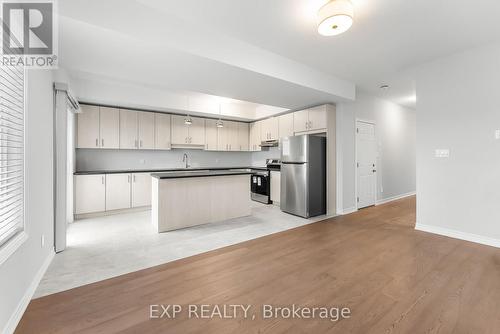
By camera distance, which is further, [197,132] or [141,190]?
[197,132]

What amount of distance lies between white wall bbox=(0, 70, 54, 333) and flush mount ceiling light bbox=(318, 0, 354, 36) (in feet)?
8.96

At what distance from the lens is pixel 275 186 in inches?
222

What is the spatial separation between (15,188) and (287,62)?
3390 millimetres

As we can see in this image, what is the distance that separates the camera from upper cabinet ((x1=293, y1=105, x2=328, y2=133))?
459 centimetres

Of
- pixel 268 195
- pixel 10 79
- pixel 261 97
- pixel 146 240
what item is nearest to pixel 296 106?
pixel 261 97

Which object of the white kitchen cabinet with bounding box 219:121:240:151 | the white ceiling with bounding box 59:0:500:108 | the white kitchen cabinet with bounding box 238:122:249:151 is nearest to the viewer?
the white ceiling with bounding box 59:0:500:108

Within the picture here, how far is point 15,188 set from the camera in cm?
168

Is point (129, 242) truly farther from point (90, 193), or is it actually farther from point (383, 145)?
point (383, 145)

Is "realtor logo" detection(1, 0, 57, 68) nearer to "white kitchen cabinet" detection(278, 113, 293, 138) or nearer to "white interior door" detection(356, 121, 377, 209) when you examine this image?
"white kitchen cabinet" detection(278, 113, 293, 138)

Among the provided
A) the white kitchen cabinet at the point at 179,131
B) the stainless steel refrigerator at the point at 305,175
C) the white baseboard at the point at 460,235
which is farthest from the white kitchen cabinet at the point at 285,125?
the white baseboard at the point at 460,235

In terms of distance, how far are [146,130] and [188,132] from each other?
1.04m

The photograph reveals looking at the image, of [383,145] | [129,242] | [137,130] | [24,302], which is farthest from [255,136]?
[24,302]

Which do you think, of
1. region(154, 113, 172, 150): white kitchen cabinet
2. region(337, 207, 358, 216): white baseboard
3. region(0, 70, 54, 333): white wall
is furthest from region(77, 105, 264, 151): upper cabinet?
region(337, 207, 358, 216): white baseboard

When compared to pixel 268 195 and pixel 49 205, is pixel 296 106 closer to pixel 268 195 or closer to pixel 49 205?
pixel 268 195
